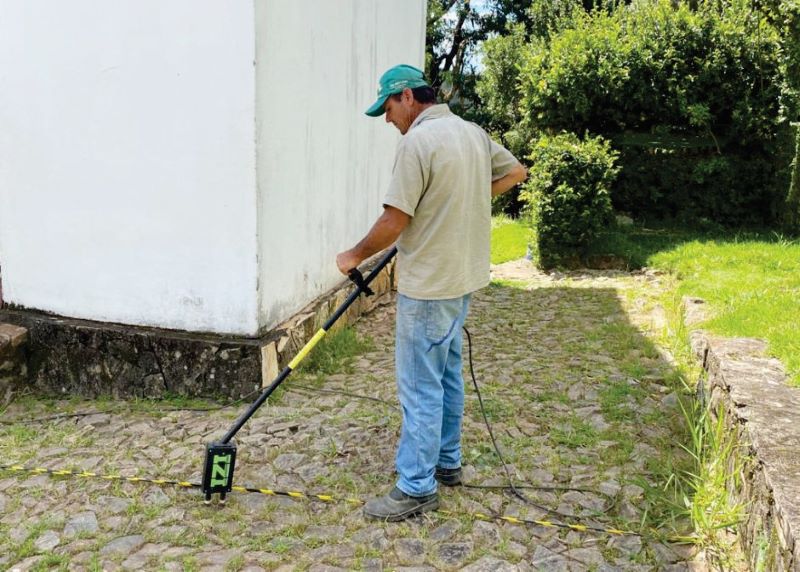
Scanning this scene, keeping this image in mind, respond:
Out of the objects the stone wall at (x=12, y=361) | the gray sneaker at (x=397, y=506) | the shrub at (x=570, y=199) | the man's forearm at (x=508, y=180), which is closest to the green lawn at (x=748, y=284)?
the shrub at (x=570, y=199)

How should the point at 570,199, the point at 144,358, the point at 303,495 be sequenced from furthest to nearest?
the point at 570,199 → the point at 144,358 → the point at 303,495

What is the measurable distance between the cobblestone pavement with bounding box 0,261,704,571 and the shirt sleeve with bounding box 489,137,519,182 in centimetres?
154

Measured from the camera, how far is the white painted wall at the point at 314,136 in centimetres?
454

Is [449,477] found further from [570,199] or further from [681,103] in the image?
[681,103]

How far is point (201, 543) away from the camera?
126 inches

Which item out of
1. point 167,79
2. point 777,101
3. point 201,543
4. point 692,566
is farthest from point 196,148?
point 777,101

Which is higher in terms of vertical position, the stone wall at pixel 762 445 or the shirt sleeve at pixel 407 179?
the shirt sleeve at pixel 407 179

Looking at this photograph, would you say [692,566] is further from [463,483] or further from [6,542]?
[6,542]

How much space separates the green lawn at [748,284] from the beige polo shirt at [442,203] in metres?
1.80

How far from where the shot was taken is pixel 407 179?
3029mm

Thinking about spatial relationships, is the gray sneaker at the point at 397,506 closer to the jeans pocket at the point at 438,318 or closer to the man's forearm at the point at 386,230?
the jeans pocket at the point at 438,318

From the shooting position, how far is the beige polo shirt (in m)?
3.04

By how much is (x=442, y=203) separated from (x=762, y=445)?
1.64 metres

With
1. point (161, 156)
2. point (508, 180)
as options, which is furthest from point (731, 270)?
point (161, 156)
